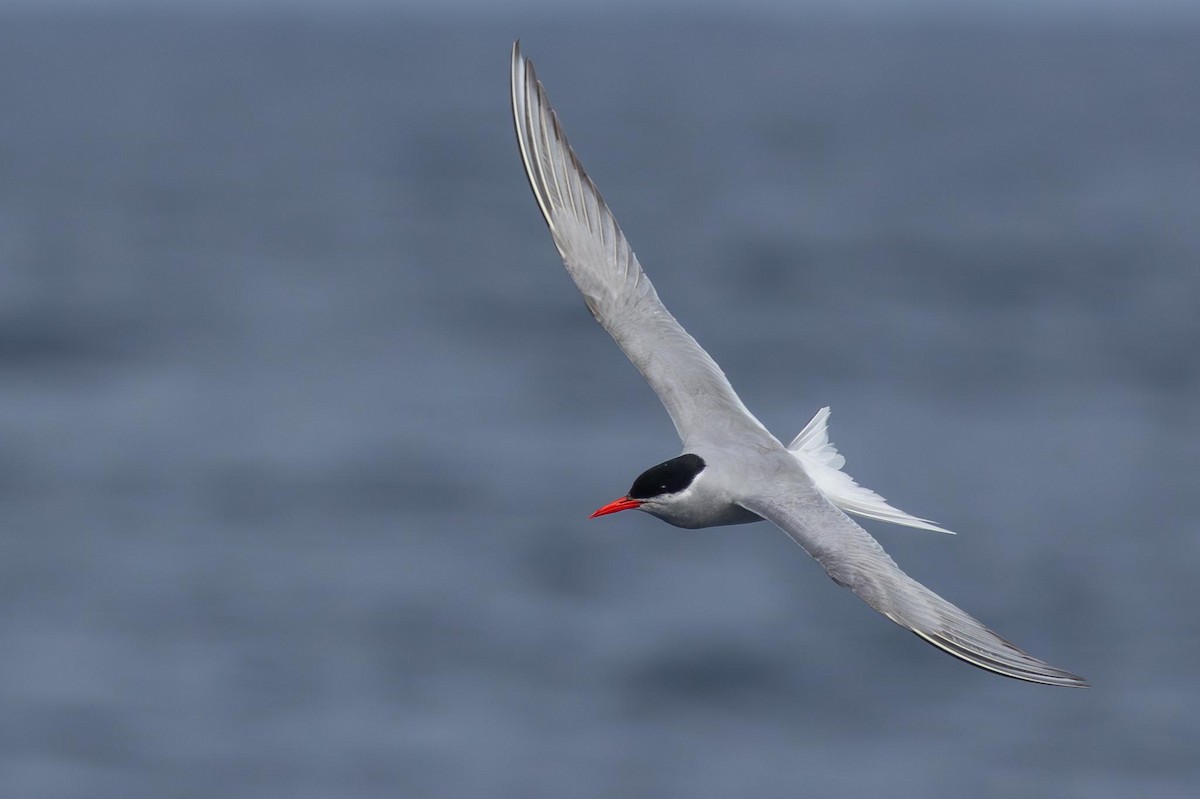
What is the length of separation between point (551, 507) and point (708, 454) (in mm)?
17924

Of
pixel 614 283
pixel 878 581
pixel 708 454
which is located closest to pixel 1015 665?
pixel 878 581

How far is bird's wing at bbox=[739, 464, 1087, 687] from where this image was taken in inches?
331

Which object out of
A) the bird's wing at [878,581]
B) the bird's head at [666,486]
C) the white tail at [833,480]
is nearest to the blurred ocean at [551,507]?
the white tail at [833,480]

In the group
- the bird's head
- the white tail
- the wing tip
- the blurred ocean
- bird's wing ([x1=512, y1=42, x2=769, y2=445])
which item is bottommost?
the wing tip

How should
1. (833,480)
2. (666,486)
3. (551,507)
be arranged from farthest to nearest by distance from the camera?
(551,507), (833,480), (666,486)

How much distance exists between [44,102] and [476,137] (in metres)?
29.4

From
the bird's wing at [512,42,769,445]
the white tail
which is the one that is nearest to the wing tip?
the white tail

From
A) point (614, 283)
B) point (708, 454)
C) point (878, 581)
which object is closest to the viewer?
point (878, 581)

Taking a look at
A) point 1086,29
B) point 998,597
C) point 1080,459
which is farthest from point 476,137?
point 1086,29

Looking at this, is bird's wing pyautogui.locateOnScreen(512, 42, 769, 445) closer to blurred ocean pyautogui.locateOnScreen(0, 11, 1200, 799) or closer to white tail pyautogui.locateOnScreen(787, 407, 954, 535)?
white tail pyautogui.locateOnScreen(787, 407, 954, 535)

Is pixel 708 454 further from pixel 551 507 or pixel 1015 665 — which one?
pixel 551 507

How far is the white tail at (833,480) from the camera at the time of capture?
1052cm

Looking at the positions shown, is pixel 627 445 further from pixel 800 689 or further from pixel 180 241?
pixel 180 241

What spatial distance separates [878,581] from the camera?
9.08 m
